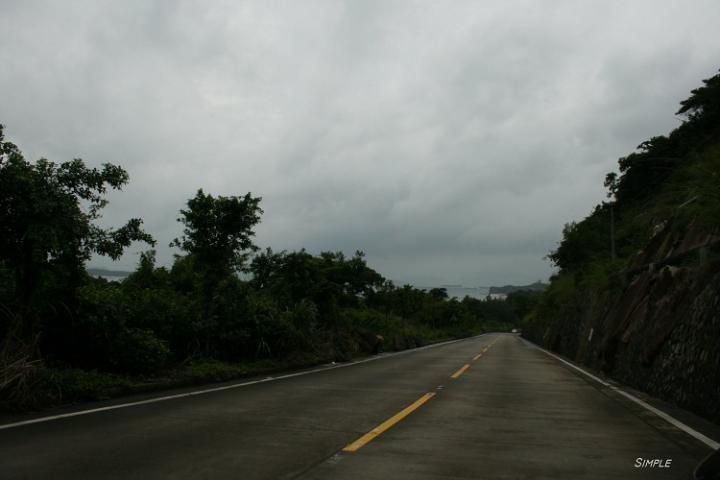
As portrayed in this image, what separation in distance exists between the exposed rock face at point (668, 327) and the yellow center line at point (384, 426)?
14.5ft

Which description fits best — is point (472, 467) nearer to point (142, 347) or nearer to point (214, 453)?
point (214, 453)

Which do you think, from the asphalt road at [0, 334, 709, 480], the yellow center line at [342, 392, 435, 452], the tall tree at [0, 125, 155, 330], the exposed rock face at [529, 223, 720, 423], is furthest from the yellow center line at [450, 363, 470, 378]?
the tall tree at [0, 125, 155, 330]

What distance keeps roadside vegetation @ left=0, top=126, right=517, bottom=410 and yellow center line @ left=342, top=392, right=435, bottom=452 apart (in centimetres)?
515

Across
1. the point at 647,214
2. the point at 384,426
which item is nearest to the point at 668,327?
the point at 384,426

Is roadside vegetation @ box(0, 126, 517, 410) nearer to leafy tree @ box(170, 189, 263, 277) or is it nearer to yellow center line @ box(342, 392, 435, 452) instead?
leafy tree @ box(170, 189, 263, 277)

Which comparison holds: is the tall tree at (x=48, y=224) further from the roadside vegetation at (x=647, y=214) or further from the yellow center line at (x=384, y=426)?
the roadside vegetation at (x=647, y=214)

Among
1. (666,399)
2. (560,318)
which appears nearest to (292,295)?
(666,399)

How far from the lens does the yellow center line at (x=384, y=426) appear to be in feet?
21.8

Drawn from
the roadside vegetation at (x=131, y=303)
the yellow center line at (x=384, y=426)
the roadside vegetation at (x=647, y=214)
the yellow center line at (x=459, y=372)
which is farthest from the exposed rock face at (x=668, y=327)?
the roadside vegetation at (x=131, y=303)

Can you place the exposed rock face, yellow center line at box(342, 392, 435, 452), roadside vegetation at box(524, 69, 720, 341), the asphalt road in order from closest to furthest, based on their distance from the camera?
1. the asphalt road
2. yellow center line at box(342, 392, 435, 452)
3. the exposed rock face
4. roadside vegetation at box(524, 69, 720, 341)

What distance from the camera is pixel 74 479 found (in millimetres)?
5148

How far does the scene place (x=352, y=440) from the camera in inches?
275

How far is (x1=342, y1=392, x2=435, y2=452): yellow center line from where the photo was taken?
6.64 meters

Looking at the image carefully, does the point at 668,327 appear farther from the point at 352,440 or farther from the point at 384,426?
the point at 352,440
